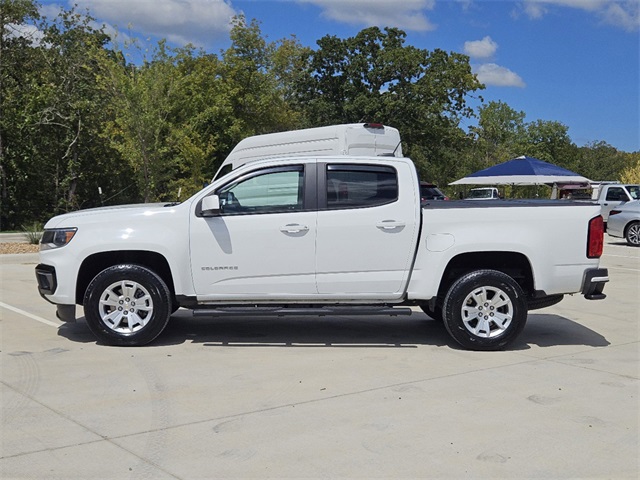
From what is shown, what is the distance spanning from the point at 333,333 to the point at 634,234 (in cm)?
1537

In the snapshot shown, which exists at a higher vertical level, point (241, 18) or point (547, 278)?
point (241, 18)

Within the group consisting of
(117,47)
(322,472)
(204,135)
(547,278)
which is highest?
(117,47)

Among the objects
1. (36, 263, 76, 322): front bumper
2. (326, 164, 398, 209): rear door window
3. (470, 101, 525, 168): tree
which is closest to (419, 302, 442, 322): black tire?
(326, 164, 398, 209): rear door window

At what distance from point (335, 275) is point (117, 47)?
21.9 meters

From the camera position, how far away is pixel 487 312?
7.16 meters

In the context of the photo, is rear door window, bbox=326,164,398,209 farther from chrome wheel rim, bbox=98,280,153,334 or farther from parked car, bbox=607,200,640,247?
parked car, bbox=607,200,640,247

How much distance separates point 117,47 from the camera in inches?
1036

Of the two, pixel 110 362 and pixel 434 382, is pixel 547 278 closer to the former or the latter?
pixel 434 382

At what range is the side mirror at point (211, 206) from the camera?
23.0 feet

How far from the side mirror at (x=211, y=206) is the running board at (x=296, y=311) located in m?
0.97

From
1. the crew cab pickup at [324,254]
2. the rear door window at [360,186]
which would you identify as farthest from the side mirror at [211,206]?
the rear door window at [360,186]

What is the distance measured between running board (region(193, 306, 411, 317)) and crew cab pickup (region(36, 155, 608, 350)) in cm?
1

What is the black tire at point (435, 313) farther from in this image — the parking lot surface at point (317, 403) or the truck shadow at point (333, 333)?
the parking lot surface at point (317, 403)

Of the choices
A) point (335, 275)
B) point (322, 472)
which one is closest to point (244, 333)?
point (335, 275)
